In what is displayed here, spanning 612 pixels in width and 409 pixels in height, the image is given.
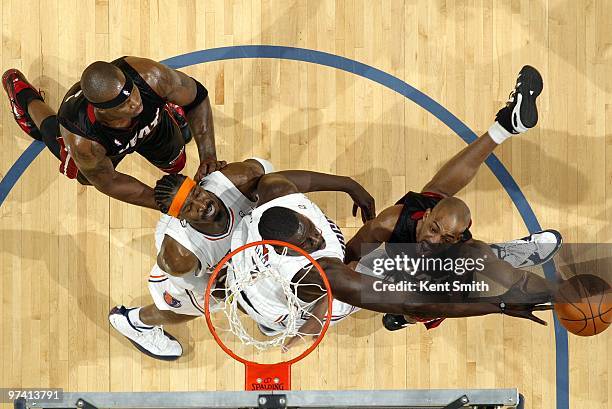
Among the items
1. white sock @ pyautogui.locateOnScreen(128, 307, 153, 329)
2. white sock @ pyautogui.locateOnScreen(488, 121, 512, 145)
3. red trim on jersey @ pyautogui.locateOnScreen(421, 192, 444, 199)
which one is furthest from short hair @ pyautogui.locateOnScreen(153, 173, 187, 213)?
white sock @ pyautogui.locateOnScreen(488, 121, 512, 145)

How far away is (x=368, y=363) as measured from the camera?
18.0ft

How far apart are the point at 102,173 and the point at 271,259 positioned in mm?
1210

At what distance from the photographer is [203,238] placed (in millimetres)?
4453

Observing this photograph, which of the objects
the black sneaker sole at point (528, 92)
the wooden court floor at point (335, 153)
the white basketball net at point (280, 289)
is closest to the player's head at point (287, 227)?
the white basketball net at point (280, 289)

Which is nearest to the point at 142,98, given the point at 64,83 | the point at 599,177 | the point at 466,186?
the point at 64,83

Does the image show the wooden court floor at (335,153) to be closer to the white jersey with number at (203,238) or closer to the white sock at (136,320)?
the white sock at (136,320)

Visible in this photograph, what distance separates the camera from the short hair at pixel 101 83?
4242mm

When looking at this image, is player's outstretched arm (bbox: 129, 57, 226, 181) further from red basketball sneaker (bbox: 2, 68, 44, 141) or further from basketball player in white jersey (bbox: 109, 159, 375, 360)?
red basketball sneaker (bbox: 2, 68, 44, 141)

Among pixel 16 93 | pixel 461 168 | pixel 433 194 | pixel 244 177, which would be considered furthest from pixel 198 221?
pixel 16 93

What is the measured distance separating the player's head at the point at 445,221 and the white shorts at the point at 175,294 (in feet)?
4.34

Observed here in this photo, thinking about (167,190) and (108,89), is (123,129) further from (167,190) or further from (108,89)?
(167,190)

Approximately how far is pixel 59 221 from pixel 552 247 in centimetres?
341

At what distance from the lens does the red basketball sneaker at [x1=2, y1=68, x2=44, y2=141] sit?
5.45m

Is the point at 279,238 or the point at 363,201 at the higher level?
the point at 363,201
